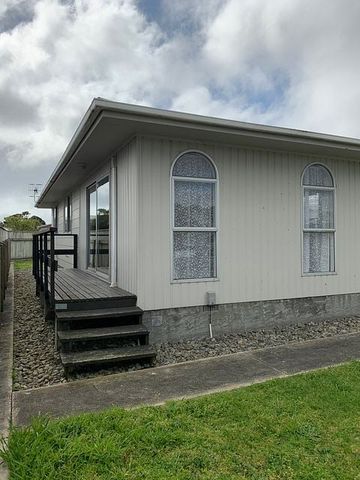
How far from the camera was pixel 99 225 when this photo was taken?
24.7 ft

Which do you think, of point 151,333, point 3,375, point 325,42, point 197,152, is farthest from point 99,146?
point 325,42

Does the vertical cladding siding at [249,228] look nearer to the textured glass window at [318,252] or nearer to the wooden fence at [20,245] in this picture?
the textured glass window at [318,252]

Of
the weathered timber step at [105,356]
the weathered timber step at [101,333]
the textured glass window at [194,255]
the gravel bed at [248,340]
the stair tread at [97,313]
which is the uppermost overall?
the textured glass window at [194,255]

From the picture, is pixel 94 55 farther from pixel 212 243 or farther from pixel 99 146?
pixel 212 243

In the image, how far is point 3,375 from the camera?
3.77m

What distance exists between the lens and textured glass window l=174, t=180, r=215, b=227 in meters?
5.33

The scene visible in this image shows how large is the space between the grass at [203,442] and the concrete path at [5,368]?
0.84ft

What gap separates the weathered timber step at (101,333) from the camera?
13.8 ft

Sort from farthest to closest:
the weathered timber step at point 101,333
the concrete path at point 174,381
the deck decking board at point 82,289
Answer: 1. the deck decking board at point 82,289
2. the weathered timber step at point 101,333
3. the concrete path at point 174,381

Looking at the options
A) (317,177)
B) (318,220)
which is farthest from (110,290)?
(317,177)

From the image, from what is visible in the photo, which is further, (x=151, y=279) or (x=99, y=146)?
(x=99, y=146)

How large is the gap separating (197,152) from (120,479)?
13.8ft

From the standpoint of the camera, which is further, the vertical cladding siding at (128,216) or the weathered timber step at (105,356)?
the vertical cladding siding at (128,216)

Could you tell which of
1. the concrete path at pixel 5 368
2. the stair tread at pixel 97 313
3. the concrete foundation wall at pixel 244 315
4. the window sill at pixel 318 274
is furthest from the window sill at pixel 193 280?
the concrete path at pixel 5 368
